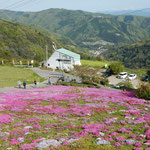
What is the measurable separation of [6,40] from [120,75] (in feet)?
510

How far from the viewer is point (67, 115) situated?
18016mm

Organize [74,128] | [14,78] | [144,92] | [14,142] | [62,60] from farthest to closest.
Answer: [62,60] → [14,78] → [144,92] → [74,128] → [14,142]

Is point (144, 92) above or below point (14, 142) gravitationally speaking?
above

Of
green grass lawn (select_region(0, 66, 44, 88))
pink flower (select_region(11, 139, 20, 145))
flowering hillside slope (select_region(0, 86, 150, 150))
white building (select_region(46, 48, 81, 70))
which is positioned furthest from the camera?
white building (select_region(46, 48, 81, 70))

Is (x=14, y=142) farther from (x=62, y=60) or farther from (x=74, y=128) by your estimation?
(x=62, y=60)

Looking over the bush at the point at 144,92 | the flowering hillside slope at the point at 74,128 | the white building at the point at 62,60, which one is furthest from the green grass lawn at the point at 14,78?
the bush at the point at 144,92

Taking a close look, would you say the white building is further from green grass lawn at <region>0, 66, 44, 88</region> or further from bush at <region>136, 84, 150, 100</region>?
bush at <region>136, 84, 150, 100</region>

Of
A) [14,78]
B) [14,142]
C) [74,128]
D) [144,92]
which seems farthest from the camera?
[14,78]

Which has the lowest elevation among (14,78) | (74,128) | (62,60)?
(74,128)

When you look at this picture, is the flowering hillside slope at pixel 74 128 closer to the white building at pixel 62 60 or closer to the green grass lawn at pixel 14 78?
the green grass lawn at pixel 14 78

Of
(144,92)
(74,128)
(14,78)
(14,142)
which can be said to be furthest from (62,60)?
(14,142)

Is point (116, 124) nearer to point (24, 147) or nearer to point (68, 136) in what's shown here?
point (68, 136)

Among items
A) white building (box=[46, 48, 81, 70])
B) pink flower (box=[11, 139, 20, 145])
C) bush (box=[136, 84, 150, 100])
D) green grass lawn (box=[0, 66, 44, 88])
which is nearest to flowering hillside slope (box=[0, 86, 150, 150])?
pink flower (box=[11, 139, 20, 145])

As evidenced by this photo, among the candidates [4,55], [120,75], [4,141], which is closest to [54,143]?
[4,141]
